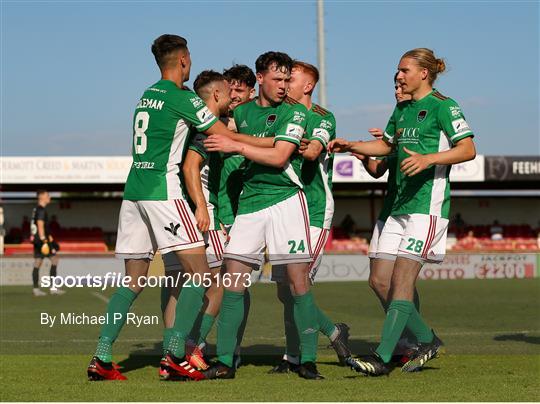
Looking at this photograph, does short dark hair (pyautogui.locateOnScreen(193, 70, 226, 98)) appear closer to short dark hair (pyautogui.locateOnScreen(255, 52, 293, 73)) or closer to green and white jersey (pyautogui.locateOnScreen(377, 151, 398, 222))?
short dark hair (pyautogui.locateOnScreen(255, 52, 293, 73))

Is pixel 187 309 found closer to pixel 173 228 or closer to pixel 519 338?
pixel 173 228

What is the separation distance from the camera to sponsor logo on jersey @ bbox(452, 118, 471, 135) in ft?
21.3

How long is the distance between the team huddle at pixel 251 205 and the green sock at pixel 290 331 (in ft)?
0.05

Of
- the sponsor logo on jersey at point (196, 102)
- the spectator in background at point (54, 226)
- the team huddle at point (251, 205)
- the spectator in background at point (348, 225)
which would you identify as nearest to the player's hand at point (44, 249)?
the team huddle at point (251, 205)

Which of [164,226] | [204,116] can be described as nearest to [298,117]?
[204,116]

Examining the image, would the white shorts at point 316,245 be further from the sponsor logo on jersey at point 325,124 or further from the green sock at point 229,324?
the sponsor logo on jersey at point 325,124

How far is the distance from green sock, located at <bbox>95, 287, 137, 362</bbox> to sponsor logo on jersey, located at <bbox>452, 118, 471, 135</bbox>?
251 cm

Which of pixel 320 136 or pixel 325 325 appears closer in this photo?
pixel 320 136

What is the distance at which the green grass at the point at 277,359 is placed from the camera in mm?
5629

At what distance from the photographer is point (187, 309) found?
21.1 ft

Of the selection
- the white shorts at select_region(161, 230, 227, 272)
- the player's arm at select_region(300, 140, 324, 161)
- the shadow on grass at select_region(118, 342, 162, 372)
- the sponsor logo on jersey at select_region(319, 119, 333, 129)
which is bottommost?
the shadow on grass at select_region(118, 342, 162, 372)

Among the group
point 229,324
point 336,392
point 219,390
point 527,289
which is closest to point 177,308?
point 229,324

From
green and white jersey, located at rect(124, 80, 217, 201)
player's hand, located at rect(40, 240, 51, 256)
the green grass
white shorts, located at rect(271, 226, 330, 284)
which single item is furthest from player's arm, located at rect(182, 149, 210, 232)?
player's hand, located at rect(40, 240, 51, 256)

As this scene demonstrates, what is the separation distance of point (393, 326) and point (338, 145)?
54.6 inches
